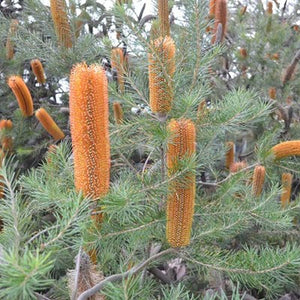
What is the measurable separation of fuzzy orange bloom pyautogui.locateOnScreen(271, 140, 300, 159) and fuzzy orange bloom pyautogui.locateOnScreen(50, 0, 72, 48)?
1.04 meters

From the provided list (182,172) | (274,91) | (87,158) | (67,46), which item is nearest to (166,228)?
(182,172)

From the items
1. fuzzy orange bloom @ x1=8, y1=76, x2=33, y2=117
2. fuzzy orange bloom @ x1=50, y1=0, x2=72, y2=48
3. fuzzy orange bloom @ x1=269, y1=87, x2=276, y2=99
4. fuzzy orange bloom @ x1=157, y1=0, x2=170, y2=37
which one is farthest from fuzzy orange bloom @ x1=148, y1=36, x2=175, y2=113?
fuzzy orange bloom @ x1=269, y1=87, x2=276, y2=99

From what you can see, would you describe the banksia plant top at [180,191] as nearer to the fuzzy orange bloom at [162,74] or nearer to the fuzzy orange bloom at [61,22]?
the fuzzy orange bloom at [162,74]

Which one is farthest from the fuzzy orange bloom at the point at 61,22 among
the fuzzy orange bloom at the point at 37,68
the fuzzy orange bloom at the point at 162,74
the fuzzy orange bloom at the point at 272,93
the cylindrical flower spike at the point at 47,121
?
the fuzzy orange bloom at the point at 272,93

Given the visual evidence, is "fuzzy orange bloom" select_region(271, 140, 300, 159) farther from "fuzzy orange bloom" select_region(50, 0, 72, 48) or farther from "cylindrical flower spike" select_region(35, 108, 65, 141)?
"fuzzy orange bloom" select_region(50, 0, 72, 48)

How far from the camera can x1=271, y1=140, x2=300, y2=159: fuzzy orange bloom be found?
4.37 ft

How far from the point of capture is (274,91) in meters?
2.55

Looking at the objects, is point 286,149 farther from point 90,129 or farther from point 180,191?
point 90,129

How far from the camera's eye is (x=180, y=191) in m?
0.95

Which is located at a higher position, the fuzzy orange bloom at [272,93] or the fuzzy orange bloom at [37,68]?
the fuzzy orange bloom at [37,68]

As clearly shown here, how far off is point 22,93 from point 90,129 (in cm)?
110

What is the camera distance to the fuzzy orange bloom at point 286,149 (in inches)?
52.5

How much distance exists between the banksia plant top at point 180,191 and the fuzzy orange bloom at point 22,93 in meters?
0.98

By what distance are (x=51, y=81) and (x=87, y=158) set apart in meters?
1.90
